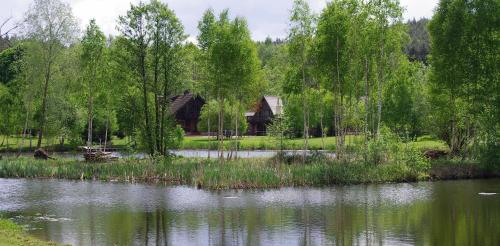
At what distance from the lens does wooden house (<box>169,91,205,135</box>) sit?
4286 inches

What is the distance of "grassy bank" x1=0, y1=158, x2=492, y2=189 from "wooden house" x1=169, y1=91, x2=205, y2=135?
64.0 metres

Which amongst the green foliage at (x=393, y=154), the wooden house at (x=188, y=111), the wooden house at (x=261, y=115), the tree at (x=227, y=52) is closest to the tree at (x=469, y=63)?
the green foliage at (x=393, y=154)

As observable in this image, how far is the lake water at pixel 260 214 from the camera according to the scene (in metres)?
21.8

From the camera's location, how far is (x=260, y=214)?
88.2 ft

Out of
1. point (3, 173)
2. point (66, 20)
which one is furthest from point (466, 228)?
point (66, 20)

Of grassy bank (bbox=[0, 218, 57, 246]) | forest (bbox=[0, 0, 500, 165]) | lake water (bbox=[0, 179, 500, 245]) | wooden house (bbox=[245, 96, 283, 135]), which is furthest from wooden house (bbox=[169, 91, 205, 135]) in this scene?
grassy bank (bbox=[0, 218, 57, 246])

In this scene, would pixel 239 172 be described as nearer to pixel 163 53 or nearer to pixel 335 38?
pixel 335 38

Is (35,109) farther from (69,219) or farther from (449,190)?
(449,190)

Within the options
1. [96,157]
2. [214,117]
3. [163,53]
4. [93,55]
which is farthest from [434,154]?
[214,117]

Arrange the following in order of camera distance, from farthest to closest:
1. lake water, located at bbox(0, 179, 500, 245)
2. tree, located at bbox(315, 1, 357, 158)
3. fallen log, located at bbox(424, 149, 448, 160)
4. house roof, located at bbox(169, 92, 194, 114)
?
1. house roof, located at bbox(169, 92, 194, 114)
2. fallen log, located at bbox(424, 149, 448, 160)
3. tree, located at bbox(315, 1, 357, 158)
4. lake water, located at bbox(0, 179, 500, 245)

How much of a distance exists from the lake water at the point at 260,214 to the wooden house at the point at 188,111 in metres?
70.9

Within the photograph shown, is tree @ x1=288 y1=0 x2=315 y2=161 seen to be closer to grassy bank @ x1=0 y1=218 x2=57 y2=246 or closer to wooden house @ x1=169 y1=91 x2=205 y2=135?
grassy bank @ x1=0 y1=218 x2=57 y2=246

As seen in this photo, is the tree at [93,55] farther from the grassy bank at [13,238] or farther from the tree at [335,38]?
the grassy bank at [13,238]

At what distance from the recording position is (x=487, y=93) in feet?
141
